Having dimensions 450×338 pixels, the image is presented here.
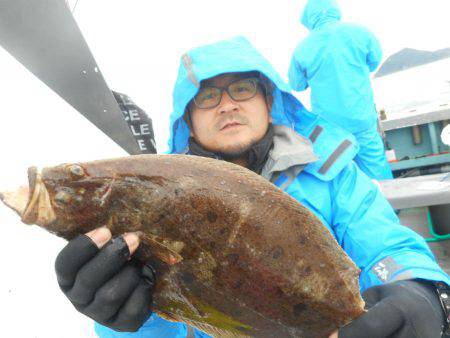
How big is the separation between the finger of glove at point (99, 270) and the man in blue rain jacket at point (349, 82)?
4795 mm

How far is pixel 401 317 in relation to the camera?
1588 mm

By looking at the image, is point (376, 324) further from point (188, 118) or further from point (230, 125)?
point (188, 118)

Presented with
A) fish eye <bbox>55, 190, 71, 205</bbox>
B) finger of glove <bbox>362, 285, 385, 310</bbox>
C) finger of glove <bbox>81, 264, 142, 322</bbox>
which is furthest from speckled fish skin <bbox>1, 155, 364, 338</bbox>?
finger of glove <bbox>362, 285, 385, 310</bbox>

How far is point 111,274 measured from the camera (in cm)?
141

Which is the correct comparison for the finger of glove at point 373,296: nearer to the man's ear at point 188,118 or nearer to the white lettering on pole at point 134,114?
the man's ear at point 188,118

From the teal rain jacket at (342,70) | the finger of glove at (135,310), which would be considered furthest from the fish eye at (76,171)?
the teal rain jacket at (342,70)

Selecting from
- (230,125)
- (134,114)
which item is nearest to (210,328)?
(230,125)

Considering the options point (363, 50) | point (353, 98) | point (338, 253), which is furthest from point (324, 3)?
point (338, 253)

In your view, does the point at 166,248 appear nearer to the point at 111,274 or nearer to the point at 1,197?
the point at 111,274

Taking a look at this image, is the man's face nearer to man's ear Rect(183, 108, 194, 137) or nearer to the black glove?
man's ear Rect(183, 108, 194, 137)

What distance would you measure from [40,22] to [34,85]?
35.1 inches

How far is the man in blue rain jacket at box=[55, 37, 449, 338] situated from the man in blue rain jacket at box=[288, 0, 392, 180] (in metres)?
2.76

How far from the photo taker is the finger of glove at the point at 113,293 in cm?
143

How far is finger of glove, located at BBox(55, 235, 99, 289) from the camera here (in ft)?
4.46
